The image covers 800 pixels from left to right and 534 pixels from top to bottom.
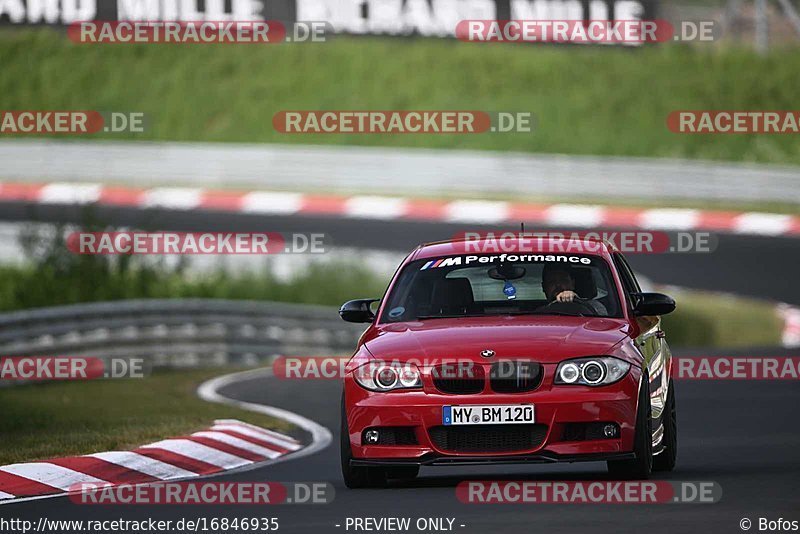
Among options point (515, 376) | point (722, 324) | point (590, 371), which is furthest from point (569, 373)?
point (722, 324)

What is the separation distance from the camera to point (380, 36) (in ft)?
141

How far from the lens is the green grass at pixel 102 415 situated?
12.9 m

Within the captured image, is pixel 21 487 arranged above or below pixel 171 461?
above

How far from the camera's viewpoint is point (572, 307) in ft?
36.0

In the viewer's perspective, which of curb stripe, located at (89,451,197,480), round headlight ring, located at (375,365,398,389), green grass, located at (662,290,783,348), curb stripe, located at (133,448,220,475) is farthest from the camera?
green grass, located at (662,290,783,348)

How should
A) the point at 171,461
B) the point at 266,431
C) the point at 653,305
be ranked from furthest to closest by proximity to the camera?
the point at 266,431, the point at 171,461, the point at 653,305

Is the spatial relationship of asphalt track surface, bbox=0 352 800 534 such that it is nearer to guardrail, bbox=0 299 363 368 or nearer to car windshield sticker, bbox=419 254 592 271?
car windshield sticker, bbox=419 254 592 271

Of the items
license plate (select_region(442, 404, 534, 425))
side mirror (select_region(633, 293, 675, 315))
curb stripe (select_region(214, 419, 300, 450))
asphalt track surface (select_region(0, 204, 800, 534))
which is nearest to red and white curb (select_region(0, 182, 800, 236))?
asphalt track surface (select_region(0, 204, 800, 534))

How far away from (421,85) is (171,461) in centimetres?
3417

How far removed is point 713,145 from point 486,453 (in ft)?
109

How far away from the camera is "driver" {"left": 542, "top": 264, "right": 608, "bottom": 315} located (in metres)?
11.1

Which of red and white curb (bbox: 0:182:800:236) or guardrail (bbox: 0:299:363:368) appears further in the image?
red and white curb (bbox: 0:182:800:236)

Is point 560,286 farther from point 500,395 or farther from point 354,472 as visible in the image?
point 354,472

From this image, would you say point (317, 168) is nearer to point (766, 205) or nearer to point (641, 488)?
point (766, 205)
